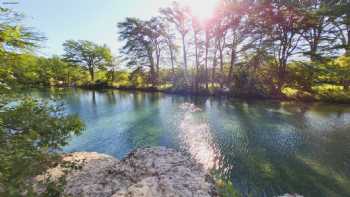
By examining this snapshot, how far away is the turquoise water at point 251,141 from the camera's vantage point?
19.3 ft

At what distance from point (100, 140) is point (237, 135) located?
26.2 feet

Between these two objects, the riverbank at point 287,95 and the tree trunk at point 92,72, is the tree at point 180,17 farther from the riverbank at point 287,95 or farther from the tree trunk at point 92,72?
the tree trunk at point 92,72

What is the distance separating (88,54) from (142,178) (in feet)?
140

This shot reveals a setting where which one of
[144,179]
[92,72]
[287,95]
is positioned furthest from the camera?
[92,72]

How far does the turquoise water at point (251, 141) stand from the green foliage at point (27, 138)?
356 mm

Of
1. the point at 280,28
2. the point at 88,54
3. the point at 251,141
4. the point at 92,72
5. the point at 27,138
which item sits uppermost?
the point at 88,54

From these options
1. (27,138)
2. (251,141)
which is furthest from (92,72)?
(27,138)

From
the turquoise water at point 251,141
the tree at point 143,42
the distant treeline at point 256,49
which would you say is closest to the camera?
the turquoise water at point 251,141

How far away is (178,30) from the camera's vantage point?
26984 millimetres

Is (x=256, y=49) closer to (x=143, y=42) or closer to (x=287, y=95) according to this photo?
(x=287, y=95)

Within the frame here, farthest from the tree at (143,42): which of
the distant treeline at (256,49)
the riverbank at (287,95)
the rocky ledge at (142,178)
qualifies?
the rocky ledge at (142,178)

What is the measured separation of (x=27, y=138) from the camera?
2.09 meters

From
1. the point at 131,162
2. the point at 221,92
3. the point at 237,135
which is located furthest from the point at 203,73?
the point at 131,162

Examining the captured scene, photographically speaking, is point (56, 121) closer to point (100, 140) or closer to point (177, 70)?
point (100, 140)
